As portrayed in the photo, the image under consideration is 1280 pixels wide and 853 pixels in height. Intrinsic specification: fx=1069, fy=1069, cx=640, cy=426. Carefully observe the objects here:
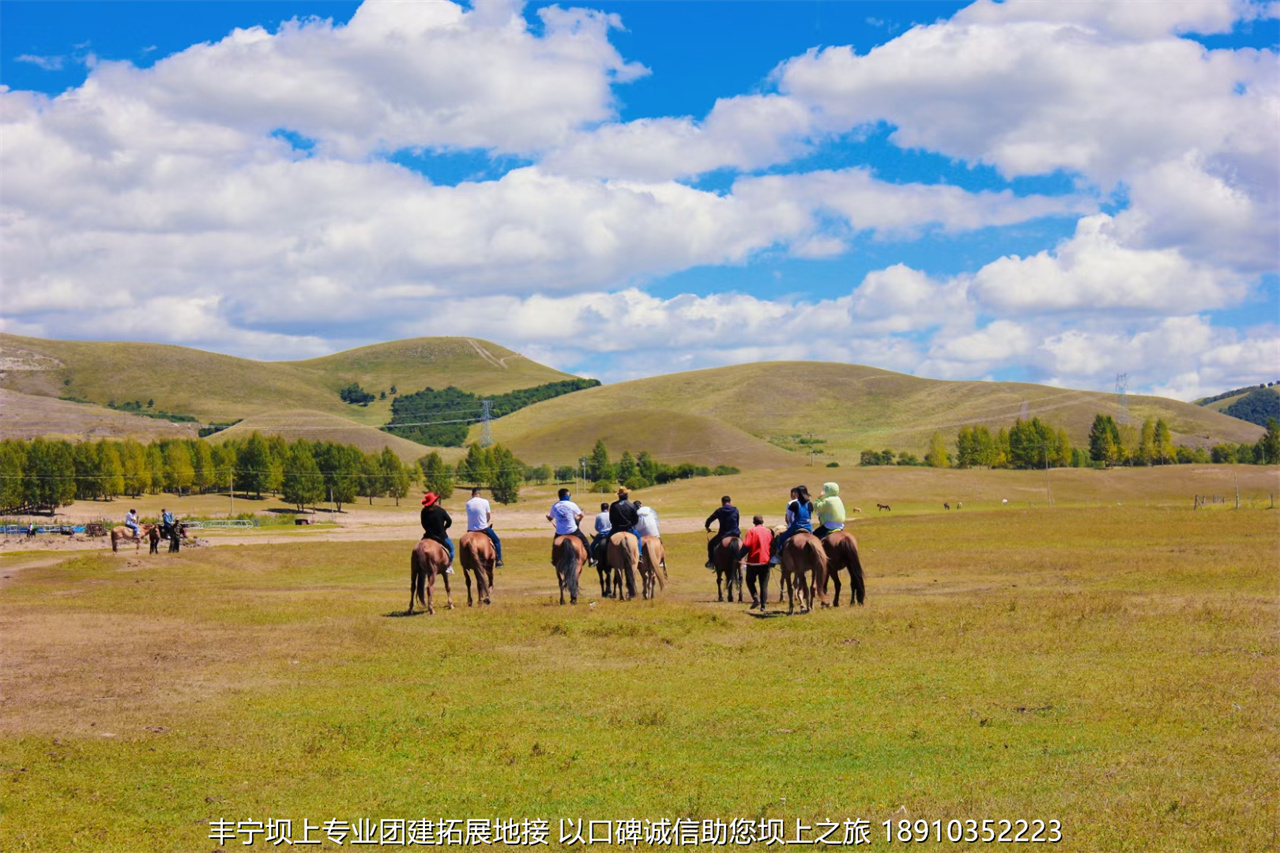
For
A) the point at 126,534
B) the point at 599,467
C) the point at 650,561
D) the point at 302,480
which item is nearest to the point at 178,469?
the point at 302,480

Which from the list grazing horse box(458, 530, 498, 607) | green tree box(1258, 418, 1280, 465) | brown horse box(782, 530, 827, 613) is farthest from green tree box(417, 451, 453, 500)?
green tree box(1258, 418, 1280, 465)

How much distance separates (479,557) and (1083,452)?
175 m

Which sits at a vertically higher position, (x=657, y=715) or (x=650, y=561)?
(x=650, y=561)

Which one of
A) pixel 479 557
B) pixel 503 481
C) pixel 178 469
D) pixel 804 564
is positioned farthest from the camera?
pixel 503 481

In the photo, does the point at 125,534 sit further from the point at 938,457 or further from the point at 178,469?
the point at 938,457

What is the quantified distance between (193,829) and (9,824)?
1650mm

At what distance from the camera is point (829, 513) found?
23719 millimetres

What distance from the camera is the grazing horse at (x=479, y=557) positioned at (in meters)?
25.8

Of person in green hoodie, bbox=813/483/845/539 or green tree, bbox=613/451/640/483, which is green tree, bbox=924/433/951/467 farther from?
person in green hoodie, bbox=813/483/845/539

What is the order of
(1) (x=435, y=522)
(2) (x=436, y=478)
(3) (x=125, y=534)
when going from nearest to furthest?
(1) (x=435, y=522), (3) (x=125, y=534), (2) (x=436, y=478)

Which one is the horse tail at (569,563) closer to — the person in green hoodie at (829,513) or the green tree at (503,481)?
the person in green hoodie at (829,513)

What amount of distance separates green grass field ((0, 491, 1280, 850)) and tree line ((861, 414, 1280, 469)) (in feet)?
481

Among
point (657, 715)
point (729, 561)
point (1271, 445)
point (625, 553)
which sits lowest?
point (657, 715)

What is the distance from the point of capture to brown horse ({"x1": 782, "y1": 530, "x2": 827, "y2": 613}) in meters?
23.0
